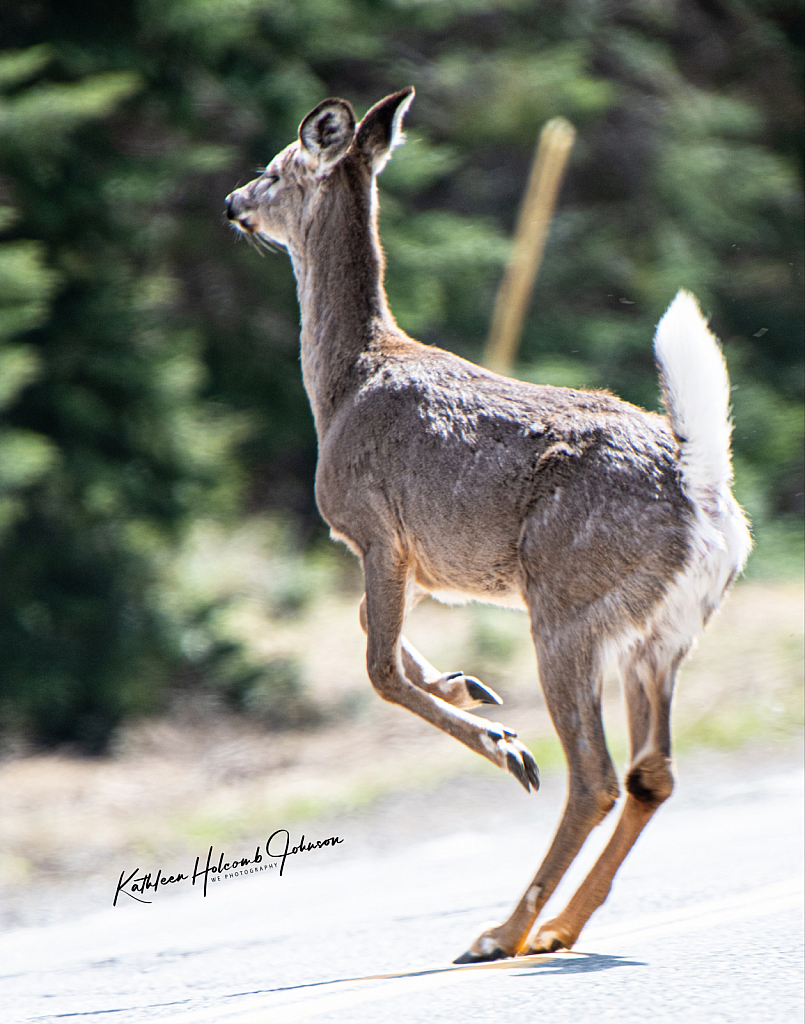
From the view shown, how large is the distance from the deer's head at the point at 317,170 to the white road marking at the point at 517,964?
8.81 feet

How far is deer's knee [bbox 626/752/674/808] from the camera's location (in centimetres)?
404

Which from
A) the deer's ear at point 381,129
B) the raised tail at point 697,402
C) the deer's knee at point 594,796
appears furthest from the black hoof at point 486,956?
the deer's ear at point 381,129

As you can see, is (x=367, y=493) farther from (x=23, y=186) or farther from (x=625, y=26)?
(x=625, y=26)

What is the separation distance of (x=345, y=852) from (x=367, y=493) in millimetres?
2398

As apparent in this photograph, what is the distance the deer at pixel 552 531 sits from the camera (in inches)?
149

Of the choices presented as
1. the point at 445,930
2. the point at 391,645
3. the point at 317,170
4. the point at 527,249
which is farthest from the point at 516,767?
the point at 527,249

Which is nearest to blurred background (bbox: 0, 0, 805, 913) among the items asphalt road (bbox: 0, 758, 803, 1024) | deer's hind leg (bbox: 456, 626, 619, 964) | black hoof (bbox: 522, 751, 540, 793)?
asphalt road (bbox: 0, 758, 803, 1024)

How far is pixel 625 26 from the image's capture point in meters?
15.5

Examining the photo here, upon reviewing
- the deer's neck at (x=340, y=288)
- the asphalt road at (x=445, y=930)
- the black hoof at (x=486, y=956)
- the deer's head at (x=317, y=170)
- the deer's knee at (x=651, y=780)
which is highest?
the deer's head at (x=317, y=170)

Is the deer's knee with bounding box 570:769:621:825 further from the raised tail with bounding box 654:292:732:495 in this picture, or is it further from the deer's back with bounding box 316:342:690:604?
the raised tail with bounding box 654:292:732:495

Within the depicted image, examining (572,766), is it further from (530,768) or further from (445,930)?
(445,930)

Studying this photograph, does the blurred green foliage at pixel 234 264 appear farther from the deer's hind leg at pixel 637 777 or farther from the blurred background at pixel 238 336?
the deer's hind leg at pixel 637 777

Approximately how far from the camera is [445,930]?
4.59 m

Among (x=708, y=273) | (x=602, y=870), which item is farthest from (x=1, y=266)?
(x=708, y=273)
